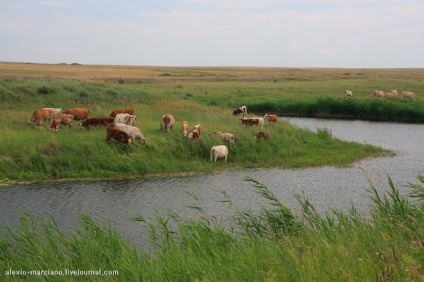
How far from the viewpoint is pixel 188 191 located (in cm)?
1675

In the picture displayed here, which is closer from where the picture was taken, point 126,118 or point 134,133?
point 134,133

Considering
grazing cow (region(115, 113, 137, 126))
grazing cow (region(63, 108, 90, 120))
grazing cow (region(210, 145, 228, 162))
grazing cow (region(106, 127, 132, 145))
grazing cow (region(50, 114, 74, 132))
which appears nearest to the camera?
grazing cow (region(106, 127, 132, 145))

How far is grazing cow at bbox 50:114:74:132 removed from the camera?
921 inches

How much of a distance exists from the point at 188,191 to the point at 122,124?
275 inches

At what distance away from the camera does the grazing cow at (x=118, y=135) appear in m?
21.7

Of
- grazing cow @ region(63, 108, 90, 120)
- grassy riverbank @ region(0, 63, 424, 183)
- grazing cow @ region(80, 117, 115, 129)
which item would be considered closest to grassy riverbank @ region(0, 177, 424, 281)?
grassy riverbank @ region(0, 63, 424, 183)

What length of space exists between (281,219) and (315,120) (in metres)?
31.2

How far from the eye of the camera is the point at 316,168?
22.2 metres

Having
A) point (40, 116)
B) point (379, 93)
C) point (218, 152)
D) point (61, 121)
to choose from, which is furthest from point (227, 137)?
point (379, 93)

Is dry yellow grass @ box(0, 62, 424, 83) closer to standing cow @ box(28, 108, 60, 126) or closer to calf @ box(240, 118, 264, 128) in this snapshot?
standing cow @ box(28, 108, 60, 126)

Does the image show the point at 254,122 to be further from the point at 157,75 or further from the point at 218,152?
the point at 157,75

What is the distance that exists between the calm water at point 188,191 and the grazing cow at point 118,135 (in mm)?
2591

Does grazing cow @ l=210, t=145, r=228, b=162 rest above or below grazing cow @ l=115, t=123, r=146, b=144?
below

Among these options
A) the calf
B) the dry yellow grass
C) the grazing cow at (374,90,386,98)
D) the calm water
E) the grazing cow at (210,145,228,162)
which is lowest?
the dry yellow grass
